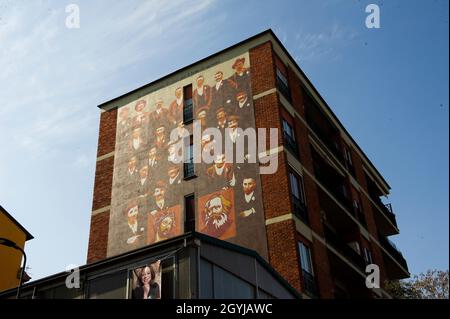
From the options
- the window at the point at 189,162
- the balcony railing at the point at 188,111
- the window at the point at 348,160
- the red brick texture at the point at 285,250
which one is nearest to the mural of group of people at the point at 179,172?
the balcony railing at the point at 188,111

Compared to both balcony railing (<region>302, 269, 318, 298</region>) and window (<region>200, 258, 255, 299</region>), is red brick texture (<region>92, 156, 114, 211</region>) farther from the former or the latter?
window (<region>200, 258, 255, 299</region>)

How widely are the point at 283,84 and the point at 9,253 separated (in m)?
20.7

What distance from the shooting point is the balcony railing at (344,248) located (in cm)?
2776

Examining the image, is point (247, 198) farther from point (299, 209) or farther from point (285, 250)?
point (285, 250)

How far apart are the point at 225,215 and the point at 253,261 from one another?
6805 mm

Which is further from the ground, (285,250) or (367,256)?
(367,256)

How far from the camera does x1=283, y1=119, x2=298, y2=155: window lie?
2639 centimetres

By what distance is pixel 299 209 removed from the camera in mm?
24938

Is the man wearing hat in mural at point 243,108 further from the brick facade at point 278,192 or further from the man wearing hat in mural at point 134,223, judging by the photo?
the man wearing hat in mural at point 134,223

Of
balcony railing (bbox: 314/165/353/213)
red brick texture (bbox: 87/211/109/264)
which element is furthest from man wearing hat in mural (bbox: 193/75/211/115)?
red brick texture (bbox: 87/211/109/264)

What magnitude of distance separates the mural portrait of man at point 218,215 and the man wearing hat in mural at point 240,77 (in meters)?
6.24

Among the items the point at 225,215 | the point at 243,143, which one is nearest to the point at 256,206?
the point at 225,215

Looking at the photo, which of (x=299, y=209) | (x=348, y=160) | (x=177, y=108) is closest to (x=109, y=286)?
(x=299, y=209)
